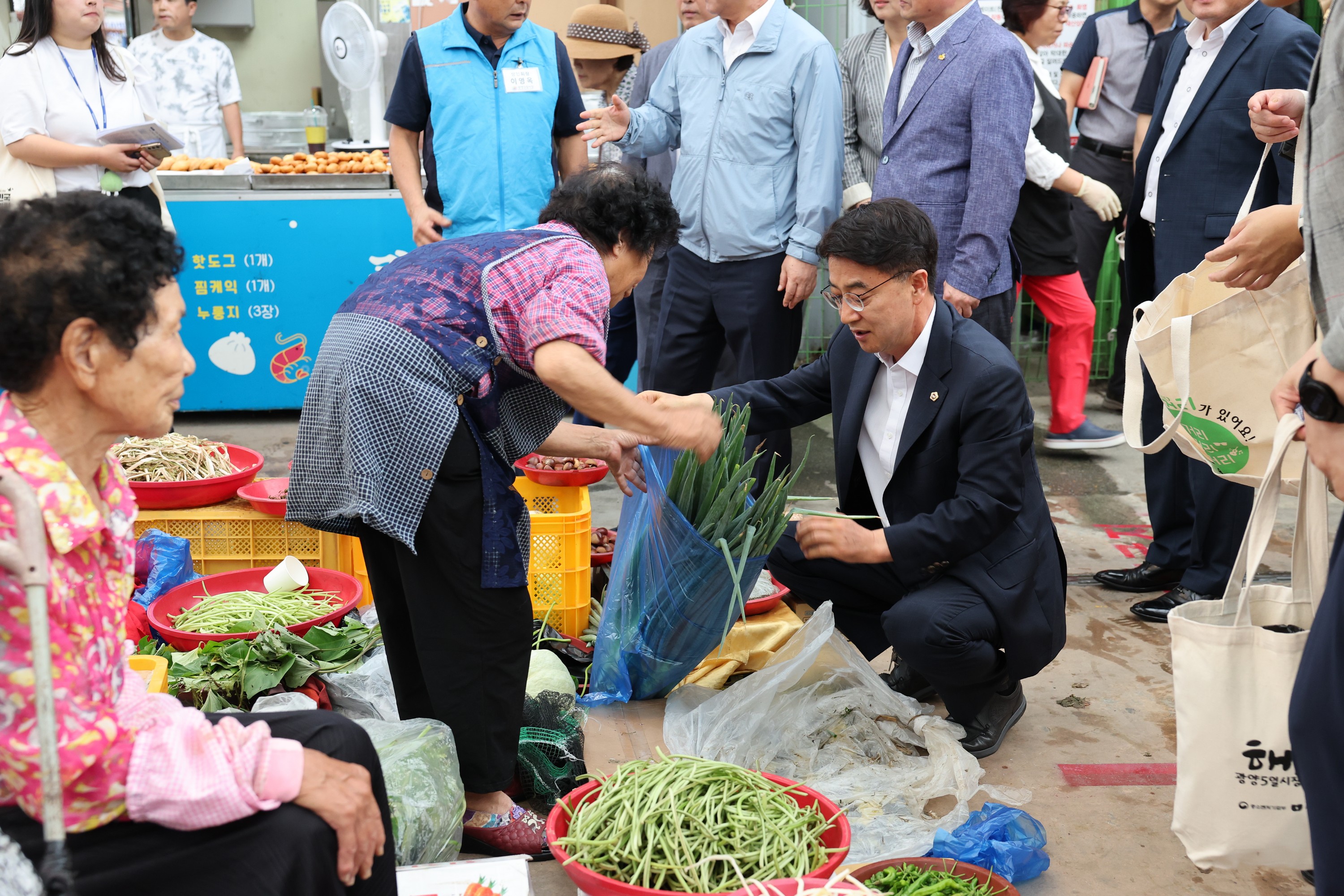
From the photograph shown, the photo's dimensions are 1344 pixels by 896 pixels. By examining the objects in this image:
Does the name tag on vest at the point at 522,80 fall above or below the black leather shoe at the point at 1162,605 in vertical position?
above

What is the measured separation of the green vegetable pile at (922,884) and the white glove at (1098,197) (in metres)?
3.24

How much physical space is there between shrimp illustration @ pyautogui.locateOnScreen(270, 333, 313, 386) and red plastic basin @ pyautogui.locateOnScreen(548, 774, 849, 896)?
3.96 meters

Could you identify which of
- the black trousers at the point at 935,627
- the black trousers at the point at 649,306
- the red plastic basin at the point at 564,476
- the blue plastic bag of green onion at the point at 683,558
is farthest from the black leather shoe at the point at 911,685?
the black trousers at the point at 649,306

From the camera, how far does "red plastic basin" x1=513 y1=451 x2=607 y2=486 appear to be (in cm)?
327

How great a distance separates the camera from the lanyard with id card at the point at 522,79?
13.0 feet

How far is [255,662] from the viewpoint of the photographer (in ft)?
8.84

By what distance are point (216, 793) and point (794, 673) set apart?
1623mm

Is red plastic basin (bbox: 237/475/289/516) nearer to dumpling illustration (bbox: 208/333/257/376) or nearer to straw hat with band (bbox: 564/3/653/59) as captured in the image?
dumpling illustration (bbox: 208/333/257/376)

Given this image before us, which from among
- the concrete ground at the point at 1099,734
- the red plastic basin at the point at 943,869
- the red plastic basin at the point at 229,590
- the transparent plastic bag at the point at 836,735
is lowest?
the concrete ground at the point at 1099,734

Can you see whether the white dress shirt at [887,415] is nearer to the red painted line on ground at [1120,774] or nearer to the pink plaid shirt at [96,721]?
the red painted line on ground at [1120,774]

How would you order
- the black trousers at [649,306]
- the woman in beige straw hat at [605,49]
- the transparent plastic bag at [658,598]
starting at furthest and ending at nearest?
1. the woman in beige straw hat at [605,49]
2. the black trousers at [649,306]
3. the transparent plastic bag at [658,598]

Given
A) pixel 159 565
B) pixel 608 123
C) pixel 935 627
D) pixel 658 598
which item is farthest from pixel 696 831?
pixel 608 123

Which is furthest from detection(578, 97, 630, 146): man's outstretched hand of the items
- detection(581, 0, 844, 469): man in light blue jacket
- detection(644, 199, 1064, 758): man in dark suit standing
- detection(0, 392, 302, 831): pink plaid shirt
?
detection(0, 392, 302, 831): pink plaid shirt

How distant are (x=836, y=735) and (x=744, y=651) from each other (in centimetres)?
41
